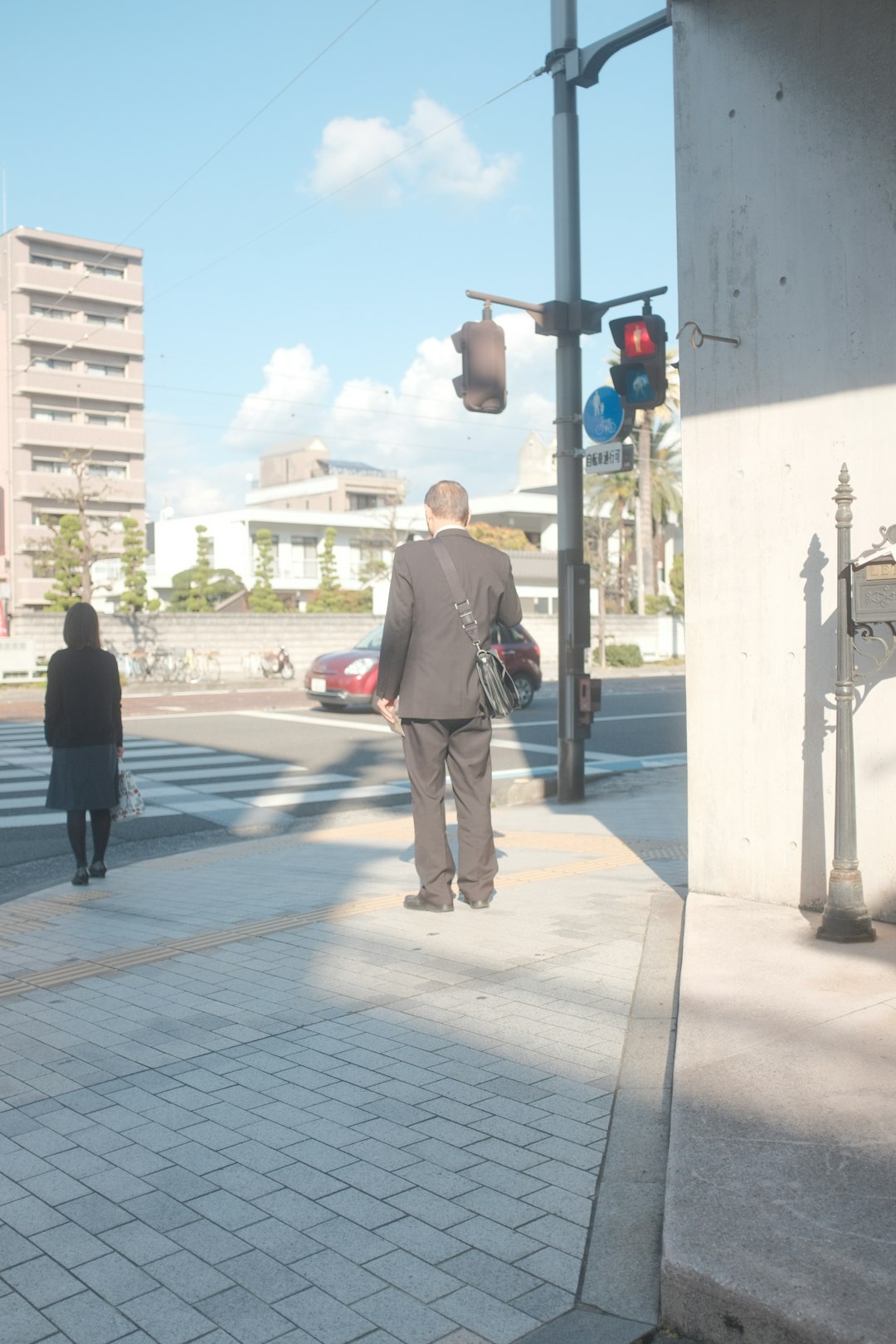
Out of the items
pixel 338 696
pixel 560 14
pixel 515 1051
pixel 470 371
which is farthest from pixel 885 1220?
pixel 338 696

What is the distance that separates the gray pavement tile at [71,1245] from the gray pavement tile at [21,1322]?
16 centimetres

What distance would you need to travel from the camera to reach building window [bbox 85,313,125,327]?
2635 inches

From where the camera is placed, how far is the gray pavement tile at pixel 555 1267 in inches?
106

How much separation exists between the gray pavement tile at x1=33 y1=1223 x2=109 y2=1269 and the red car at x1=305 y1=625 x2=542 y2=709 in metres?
17.3

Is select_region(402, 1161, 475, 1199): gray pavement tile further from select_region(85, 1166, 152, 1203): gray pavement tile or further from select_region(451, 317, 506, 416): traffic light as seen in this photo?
select_region(451, 317, 506, 416): traffic light

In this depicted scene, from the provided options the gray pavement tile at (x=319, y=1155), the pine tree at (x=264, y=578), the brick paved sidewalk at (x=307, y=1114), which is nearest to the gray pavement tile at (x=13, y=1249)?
the brick paved sidewalk at (x=307, y=1114)

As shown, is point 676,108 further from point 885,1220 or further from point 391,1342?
point 391,1342

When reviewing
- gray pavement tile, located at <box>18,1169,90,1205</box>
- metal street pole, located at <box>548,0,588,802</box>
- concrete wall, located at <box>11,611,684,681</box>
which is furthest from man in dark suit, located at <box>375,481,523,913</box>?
concrete wall, located at <box>11,611,684,681</box>

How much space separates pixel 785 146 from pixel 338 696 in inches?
638

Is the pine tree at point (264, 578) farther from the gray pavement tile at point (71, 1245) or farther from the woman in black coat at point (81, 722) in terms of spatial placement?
the gray pavement tile at point (71, 1245)

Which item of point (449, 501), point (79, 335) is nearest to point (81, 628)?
point (449, 501)

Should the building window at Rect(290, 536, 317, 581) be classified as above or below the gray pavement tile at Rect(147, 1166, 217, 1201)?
above

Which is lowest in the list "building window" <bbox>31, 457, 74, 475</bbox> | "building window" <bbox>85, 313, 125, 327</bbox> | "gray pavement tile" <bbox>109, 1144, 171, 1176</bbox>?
"gray pavement tile" <bbox>109, 1144, 171, 1176</bbox>

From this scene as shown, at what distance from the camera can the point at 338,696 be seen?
832 inches
